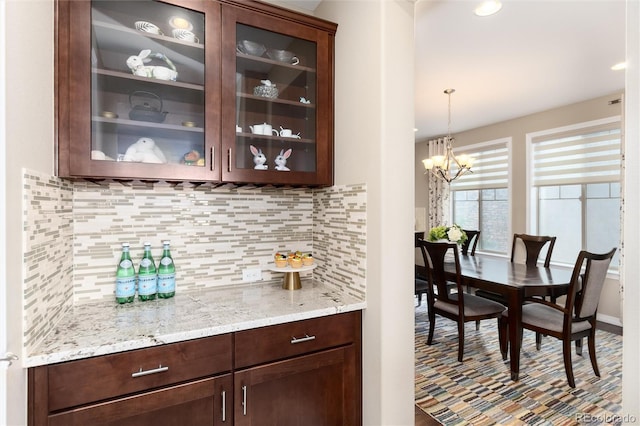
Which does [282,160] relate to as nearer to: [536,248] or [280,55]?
[280,55]

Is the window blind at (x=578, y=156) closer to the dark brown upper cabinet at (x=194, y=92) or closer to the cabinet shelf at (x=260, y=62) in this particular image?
the dark brown upper cabinet at (x=194, y=92)

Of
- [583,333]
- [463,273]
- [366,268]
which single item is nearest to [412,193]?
[366,268]

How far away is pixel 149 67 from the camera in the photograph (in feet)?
4.46

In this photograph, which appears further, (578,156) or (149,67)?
(578,156)

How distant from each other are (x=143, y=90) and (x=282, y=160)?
70 centimetres

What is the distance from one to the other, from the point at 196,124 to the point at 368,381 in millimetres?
1490

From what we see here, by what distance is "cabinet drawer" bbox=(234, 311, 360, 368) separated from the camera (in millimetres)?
1261

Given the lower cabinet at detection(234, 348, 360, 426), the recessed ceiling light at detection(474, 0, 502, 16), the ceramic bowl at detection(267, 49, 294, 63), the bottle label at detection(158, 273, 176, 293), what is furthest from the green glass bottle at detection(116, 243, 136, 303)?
the recessed ceiling light at detection(474, 0, 502, 16)

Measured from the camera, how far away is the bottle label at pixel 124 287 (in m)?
1.44

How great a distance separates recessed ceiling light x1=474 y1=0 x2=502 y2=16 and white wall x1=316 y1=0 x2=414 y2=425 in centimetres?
76

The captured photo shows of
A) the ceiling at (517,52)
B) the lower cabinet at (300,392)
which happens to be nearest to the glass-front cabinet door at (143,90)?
the ceiling at (517,52)

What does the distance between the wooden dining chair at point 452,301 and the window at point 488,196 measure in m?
2.33

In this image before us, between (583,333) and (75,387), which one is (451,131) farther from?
(75,387)

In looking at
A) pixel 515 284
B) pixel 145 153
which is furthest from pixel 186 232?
pixel 515 284
